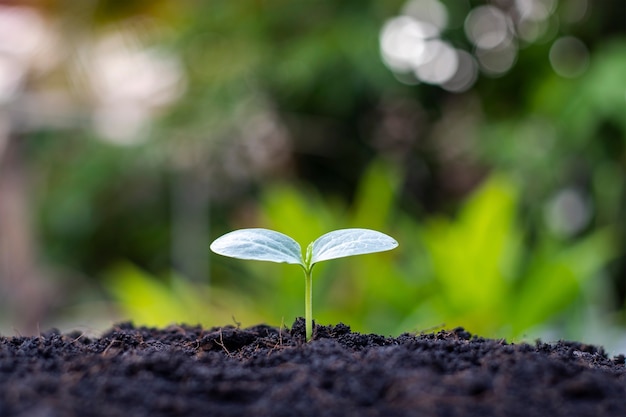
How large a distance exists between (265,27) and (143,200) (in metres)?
2.04

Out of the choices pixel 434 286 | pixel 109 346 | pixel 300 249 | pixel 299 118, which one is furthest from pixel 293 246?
pixel 299 118

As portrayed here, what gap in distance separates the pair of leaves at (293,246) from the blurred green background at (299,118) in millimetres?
2736

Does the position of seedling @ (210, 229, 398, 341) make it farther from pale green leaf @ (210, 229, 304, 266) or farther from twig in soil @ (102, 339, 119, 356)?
twig in soil @ (102, 339, 119, 356)

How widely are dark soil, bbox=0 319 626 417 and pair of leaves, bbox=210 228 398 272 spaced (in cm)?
10

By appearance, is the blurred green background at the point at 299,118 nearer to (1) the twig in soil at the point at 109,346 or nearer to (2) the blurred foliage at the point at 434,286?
(2) the blurred foliage at the point at 434,286

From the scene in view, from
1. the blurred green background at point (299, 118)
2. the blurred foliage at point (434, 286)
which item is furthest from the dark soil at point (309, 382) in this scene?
the blurred green background at point (299, 118)

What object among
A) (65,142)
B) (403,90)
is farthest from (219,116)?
(65,142)

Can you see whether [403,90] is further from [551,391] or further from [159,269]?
[551,391]

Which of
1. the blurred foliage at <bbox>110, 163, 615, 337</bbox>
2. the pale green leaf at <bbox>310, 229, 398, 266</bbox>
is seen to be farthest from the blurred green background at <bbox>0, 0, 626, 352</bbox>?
the pale green leaf at <bbox>310, 229, 398, 266</bbox>

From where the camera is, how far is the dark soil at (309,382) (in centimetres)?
57

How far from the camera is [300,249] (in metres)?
0.83

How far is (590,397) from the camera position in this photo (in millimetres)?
631

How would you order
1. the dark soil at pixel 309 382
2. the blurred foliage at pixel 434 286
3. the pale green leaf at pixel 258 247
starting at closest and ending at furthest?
the dark soil at pixel 309 382 < the pale green leaf at pixel 258 247 < the blurred foliage at pixel 434 286

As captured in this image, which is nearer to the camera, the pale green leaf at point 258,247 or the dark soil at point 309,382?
the dark soil at point 309,382
